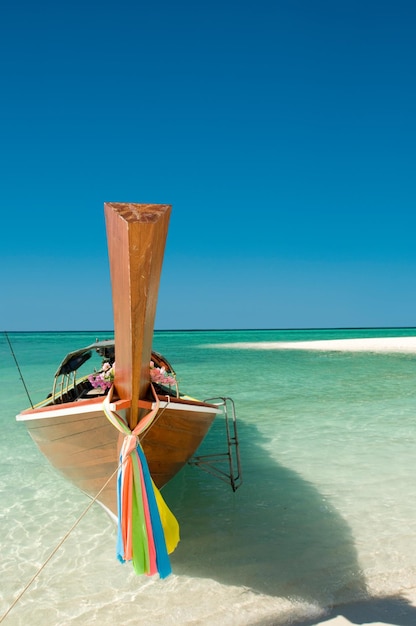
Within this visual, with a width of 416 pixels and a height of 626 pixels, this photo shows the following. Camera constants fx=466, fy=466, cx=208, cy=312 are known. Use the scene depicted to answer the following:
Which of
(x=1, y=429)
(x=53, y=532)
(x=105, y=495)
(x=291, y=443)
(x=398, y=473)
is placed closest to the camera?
(x=105, y=495)

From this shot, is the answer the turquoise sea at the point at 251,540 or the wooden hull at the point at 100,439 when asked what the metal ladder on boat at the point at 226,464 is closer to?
the turquoise sea at the point at 251,540

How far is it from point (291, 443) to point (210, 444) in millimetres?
1640

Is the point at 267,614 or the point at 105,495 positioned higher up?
the point at 105,495

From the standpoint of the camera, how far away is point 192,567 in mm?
4633

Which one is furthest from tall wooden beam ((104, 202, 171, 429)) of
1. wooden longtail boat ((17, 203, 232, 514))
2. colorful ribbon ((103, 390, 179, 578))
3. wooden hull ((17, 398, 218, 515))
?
wooden hull ((17, 398, 218, 515))

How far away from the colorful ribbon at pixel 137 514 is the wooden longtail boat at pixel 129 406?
0.20 m

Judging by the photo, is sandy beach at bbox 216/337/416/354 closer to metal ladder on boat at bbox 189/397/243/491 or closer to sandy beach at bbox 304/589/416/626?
metal ladder on boat at bbox 189/397/243/491

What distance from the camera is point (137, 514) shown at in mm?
3752

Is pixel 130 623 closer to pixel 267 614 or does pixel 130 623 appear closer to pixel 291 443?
pixel 267 614

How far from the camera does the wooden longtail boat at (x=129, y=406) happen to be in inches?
117

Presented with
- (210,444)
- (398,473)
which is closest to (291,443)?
(210,444)

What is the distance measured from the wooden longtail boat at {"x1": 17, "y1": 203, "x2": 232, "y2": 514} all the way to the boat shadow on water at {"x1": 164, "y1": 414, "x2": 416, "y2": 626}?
0.95m

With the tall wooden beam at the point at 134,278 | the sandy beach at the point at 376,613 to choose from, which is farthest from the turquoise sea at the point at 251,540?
the tall wooden beam at the point at 134,278

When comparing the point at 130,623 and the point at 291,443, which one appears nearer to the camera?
the point at 130,623
